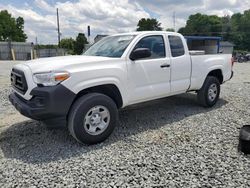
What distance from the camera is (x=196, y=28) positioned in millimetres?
90188

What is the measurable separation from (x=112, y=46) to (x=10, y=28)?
65620mm

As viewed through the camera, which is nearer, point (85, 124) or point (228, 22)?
point (85, 124)

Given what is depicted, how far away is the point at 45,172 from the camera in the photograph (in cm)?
342

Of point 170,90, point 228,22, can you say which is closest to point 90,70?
point 170,90

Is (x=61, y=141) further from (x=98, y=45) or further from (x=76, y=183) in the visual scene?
(x=98, y=45)

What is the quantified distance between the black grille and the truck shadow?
93 centimetres

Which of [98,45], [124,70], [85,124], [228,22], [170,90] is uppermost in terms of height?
[228,22]

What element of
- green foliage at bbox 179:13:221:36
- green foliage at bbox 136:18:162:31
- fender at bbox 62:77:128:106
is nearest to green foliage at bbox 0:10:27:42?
green foliage at bbox 136:18:162:31

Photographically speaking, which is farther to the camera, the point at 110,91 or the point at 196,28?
the point at 196,28

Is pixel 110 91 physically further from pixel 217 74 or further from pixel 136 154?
pixel 217 74

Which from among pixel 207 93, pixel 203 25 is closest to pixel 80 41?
pixel 207 93

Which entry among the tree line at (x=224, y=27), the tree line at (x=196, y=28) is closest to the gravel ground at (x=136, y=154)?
the tree line at (x=196, y=28)

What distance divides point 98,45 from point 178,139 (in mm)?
2620

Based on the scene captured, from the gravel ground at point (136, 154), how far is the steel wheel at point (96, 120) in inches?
10.3
